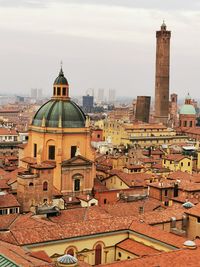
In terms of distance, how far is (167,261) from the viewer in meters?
22.9

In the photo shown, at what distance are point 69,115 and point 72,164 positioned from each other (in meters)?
4.41

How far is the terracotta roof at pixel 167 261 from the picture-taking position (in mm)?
22562

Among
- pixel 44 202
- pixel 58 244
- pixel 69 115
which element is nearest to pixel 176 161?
pixel 69 115

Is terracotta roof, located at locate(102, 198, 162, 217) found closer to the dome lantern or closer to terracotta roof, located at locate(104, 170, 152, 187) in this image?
terracotta roof, located at locate(104, 170, 152, 187)

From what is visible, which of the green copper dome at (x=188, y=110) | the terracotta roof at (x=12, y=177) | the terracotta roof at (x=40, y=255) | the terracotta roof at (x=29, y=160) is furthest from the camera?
the green copper dome at (x=188, y=110)

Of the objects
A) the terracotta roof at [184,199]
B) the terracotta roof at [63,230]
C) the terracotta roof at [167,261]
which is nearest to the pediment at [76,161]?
the terracotta roof at [184,199]

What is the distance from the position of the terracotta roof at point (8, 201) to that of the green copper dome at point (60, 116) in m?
10.2

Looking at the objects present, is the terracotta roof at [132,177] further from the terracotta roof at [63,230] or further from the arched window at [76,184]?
the terracotta roof at [63,230]

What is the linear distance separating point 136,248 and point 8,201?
12.7 metres

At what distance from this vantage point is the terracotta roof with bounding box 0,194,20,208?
125 ft

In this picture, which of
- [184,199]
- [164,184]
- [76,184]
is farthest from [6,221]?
[164,184]

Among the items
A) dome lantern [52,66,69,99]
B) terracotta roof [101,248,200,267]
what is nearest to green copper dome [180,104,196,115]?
dome lantern [52,66,69,99]

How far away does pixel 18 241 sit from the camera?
27141mm

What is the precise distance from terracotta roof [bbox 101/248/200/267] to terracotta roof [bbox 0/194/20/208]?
54.9 feet
